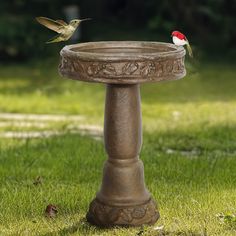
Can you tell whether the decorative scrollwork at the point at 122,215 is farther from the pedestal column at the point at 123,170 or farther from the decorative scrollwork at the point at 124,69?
the decorative scrollwork at the point at 124,69

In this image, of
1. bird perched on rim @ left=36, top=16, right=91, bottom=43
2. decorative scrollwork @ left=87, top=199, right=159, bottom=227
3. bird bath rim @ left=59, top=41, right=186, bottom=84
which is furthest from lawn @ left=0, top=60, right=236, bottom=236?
bird perched on rim @ left=36, top=16, right=91, bottom=43

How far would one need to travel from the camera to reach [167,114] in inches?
390

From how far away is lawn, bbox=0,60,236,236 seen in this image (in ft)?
15.9

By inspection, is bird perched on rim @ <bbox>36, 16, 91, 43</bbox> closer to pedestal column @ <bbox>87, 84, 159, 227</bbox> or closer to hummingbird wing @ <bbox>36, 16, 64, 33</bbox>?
hummingbird wing @ <bbox>36, 16, 64, 33</bbox>

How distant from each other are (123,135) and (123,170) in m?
0.26

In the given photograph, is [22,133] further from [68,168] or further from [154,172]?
[154,172]

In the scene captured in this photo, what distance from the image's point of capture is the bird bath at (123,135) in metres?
4.42

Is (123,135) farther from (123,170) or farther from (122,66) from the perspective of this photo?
(122,66)

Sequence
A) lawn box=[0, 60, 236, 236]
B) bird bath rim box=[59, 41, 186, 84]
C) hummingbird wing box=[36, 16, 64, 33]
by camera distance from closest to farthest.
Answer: bird bath rim box=[59, 41, 186, 84] < hummingbird wing box=[36, 16, 64, 33] < lawn box=[0, 60, 236, 236]

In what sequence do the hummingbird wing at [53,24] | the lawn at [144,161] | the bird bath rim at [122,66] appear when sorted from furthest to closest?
the lawn at [144,161] < the hummingbird wing at [53,24] < the bird bath rim at [122,66]

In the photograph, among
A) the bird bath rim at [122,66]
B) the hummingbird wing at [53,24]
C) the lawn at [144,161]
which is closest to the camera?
the bird bath rim at [122,66]

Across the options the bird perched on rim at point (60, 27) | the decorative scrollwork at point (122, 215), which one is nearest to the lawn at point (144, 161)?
the decorative scrollwork at point (122, 215)

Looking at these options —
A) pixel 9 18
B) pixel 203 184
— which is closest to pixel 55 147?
pixel 203 184

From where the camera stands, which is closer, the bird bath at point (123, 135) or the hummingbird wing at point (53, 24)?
the bird bath at point (123, 135)
